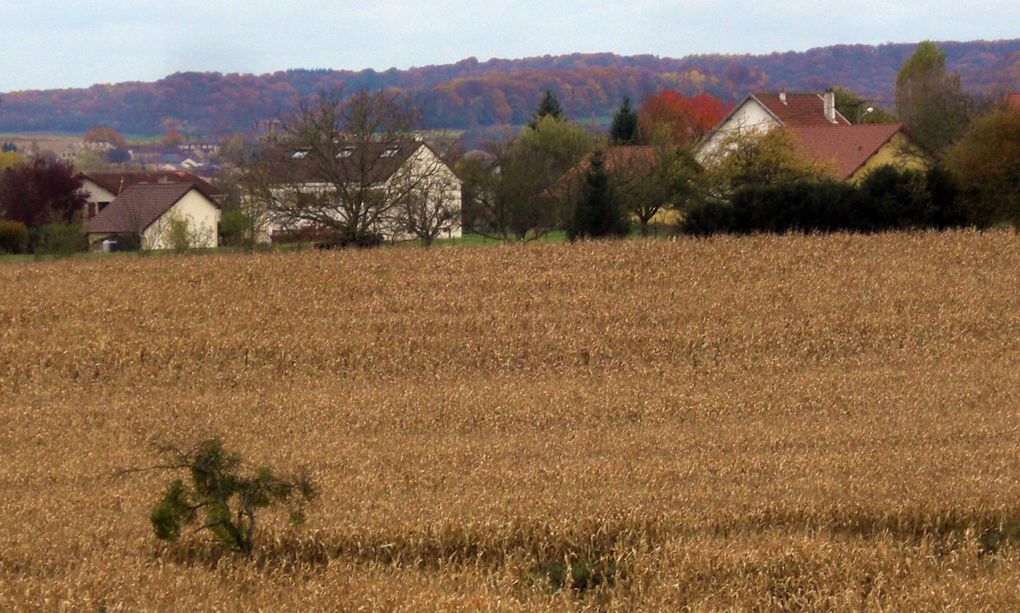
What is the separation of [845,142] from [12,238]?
3820 centimetres

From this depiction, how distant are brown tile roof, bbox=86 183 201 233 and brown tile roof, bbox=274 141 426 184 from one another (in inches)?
996

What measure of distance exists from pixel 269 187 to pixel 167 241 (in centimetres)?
1245

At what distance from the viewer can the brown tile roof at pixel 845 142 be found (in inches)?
1933

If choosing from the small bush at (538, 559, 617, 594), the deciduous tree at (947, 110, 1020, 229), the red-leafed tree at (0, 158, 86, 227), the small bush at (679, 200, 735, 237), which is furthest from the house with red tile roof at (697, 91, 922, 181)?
the small bush at (538, 559, 617, 594)

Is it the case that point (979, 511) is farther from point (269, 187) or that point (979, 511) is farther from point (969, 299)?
point (269, 187)

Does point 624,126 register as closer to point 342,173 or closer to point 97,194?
point 342,173

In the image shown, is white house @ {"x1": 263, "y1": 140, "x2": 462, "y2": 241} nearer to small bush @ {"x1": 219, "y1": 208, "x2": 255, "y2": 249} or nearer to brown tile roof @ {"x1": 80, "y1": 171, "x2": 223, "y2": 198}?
small bush @ {"x1": 219, "y1": 208, "x2": 255, "y2": 249}

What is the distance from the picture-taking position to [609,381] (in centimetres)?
1708

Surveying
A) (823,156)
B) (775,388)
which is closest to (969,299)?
(775,388)

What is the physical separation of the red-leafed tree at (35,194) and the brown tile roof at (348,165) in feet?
87.8

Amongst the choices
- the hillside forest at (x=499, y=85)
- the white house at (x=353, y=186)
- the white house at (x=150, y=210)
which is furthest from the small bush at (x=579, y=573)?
the hillside forest at (x=499, y=85)

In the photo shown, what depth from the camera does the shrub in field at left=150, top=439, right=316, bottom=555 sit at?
7625 mm

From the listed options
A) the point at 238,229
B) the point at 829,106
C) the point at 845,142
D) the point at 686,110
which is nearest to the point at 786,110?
the point at 829,106

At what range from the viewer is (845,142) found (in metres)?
51.2
